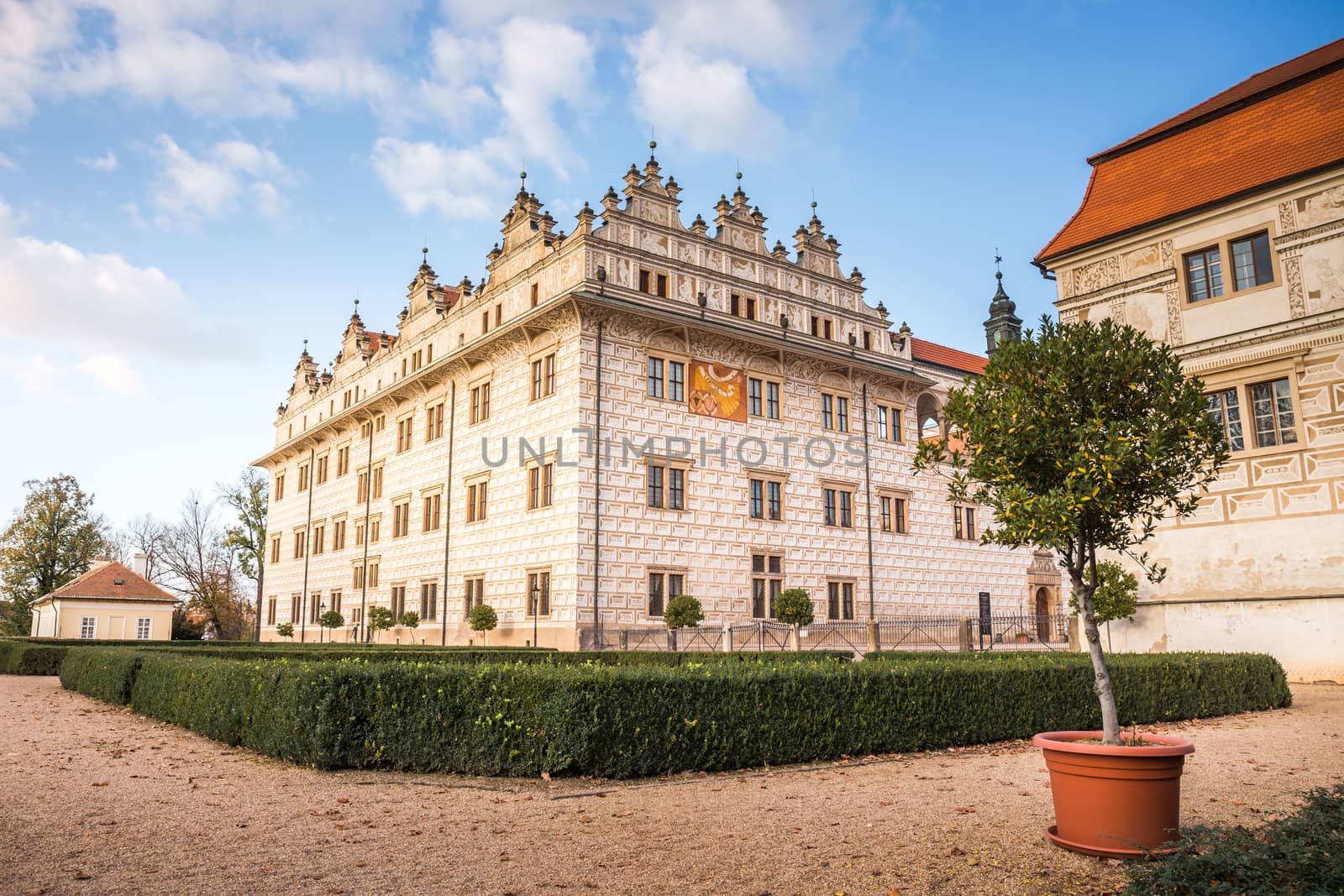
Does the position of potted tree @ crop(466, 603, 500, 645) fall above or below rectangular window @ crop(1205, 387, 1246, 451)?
below

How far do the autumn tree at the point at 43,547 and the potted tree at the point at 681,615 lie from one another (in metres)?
45.3

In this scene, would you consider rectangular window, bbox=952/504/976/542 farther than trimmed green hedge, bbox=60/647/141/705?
Yes

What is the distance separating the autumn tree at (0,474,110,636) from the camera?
54719 mm

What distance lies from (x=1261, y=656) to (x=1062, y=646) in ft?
62.4

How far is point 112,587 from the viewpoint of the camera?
150 ft

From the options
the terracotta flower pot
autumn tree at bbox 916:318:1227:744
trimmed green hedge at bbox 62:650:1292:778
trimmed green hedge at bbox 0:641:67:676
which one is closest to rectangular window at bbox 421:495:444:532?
trimmed green hedge at bbox 0:641:67:676

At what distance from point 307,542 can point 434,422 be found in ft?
48.9

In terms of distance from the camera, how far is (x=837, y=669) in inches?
447

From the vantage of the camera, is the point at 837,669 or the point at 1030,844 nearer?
the point at 1030,844

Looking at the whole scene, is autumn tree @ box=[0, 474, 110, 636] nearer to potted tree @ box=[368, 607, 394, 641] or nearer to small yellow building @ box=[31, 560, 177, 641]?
small yellow building @ box=[31, 560, 177, 641]

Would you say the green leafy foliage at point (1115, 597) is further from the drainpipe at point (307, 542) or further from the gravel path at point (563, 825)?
the drainpipe at point (307, 542)

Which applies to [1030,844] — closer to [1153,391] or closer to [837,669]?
[1153,391]

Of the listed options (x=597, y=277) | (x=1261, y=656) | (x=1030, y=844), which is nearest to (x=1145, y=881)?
(x=1030, y=844)

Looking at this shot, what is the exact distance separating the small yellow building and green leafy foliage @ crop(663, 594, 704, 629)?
101ft
